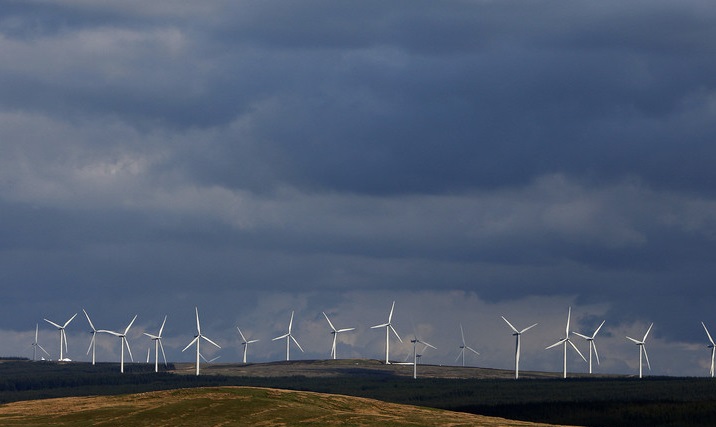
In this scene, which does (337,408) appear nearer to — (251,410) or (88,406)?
(251,410)

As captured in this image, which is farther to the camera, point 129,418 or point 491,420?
Answer: point 491,420

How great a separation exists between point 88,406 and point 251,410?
3236 cm

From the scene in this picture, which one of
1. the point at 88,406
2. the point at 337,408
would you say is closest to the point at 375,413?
the point at 337,408

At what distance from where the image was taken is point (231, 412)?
174 metres

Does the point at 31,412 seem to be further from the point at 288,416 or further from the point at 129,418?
the point at 288,416

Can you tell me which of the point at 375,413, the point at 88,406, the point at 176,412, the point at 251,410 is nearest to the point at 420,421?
the point at 375,413

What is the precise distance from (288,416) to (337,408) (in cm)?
1798

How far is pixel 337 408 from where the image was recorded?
188 meters

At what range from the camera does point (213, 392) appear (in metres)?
188

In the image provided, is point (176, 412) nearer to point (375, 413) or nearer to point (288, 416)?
point (288, 416)

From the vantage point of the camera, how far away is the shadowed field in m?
170

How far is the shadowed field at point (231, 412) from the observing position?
170250 millimetres

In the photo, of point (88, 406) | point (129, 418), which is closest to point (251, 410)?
point (129, 418)

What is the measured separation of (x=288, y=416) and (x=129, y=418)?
78.8 feet
